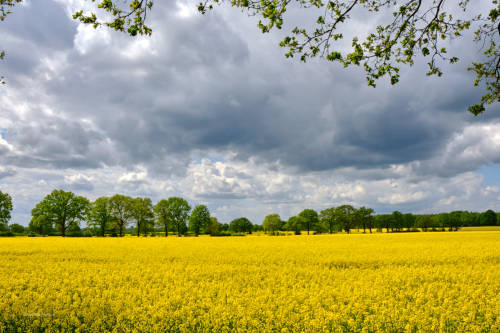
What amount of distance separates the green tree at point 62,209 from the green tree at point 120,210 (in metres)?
5.89

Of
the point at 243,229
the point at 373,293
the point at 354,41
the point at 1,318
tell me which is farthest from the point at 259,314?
the point at 243,229

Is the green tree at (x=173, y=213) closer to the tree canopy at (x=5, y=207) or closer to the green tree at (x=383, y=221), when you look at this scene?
the tree canopy at (x=5, y=207)

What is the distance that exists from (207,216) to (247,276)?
237 ft

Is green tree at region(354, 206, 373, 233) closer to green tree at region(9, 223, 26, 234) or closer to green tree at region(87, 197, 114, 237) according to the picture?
green tree at region(87, 197, 114, 237)

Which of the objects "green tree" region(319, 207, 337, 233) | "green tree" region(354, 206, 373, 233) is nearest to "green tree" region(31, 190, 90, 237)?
"green tree" region(319, 207, 337, 233)

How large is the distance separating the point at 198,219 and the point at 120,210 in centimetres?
2168

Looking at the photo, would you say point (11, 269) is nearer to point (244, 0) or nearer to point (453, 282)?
point (244, 0)

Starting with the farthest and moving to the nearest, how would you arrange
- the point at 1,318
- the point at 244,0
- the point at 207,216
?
the point at 207,216 → the point at 1,318 → the point at 244,0

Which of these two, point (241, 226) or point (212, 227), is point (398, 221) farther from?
point (212, 227)

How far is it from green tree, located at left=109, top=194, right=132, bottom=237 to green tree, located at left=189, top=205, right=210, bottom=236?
59.5 ft

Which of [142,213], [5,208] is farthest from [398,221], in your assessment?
[5,208]

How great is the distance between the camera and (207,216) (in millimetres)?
83125

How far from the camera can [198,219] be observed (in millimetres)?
81312

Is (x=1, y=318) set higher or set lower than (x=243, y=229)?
higher
